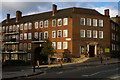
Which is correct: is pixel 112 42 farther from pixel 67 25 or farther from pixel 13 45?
pixel 13 45

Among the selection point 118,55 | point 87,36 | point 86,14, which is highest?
point 86,14

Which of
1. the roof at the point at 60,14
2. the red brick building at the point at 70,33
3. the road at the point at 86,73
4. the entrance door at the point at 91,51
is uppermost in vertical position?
the roof at the point at 60,14

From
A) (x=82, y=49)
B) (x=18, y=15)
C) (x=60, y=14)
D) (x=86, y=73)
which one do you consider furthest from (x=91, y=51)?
(x=86, y=73)

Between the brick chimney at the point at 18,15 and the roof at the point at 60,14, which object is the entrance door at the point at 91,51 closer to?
the roof at the point at 60,14

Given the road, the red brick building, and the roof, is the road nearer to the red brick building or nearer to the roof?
the red brick building

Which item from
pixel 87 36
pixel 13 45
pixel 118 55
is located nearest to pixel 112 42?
pixel 118 55

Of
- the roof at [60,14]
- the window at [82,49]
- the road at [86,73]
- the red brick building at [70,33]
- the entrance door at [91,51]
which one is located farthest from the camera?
the roof at [60,14]

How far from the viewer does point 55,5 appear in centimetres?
5609

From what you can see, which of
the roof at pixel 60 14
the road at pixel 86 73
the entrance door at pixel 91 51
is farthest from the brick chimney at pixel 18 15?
the road at pixel 86 73

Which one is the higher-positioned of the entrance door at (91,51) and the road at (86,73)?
the entrance door at (91,51)

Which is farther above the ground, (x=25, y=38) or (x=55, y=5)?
(x=55, y=5)

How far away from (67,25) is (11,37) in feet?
75.6

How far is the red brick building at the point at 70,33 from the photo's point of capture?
49.8 m

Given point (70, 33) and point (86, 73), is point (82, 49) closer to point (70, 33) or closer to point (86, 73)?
point (70, 33)
